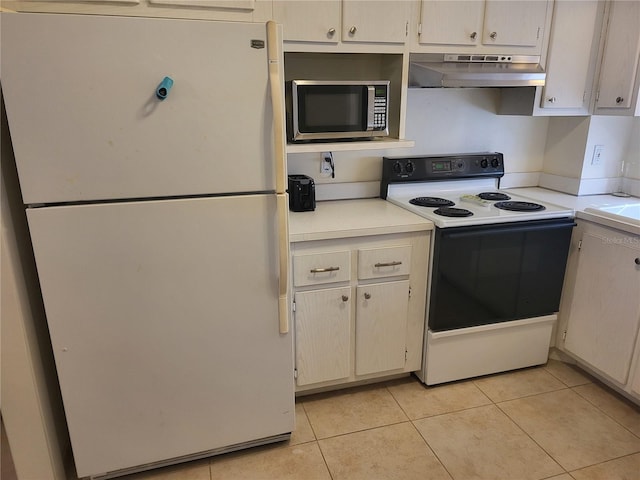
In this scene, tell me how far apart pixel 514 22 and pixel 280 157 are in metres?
1.47

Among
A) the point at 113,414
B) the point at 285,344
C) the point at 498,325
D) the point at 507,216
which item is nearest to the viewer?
the point at 113,414

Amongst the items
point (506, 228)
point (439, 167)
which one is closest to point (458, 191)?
point (439, 167)

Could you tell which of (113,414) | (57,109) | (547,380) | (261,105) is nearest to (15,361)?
(113,414)

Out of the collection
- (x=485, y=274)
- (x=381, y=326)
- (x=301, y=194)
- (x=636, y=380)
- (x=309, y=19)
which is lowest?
(x=636, y=380)

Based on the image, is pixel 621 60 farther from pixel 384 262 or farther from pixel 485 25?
pixel 384 262

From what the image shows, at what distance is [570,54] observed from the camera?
7.72 feet

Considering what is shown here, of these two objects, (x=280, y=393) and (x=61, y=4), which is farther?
(x=280, y=393)

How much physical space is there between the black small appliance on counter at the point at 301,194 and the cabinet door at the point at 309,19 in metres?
0.65

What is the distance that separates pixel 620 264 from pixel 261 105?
1808mm

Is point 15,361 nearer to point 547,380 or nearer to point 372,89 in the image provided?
point 372,89

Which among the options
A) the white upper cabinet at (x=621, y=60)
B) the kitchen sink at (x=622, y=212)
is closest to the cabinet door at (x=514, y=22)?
the white upper cabinet at (x=621, y=60)

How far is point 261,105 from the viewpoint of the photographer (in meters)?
1.51

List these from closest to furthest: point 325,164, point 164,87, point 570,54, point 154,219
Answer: point 164,87
point 154,219
point 570,54
point 325,164

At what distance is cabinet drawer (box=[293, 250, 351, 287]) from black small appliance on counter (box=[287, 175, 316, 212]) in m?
0.38
